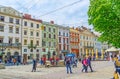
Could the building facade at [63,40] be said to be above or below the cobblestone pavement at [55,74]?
above

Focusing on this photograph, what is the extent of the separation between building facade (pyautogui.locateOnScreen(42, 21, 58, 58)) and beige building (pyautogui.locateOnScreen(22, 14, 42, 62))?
2.27 metres

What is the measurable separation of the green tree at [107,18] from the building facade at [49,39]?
48.6 metres

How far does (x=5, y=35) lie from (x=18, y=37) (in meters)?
4.32

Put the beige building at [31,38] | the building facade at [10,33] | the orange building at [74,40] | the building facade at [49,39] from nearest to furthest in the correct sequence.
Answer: the building facade at [10,33]
the beige building at [31,38]
the building facade at [49,39]
the orange building at [74,40]

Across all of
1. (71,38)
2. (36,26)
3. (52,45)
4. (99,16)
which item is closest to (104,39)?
(99,16)

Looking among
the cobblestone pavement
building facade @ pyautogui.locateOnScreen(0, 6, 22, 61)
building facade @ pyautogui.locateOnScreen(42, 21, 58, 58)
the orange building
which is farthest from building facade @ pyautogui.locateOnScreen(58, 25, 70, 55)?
the cobblestone pavement

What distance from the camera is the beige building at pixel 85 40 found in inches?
3573

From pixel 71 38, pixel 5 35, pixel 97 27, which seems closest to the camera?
pixel 97 27

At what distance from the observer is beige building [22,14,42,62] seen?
64.2m

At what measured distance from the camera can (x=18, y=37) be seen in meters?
62.4

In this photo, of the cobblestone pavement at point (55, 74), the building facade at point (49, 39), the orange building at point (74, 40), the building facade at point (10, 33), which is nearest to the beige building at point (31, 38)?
the building facade at point (10, 33)

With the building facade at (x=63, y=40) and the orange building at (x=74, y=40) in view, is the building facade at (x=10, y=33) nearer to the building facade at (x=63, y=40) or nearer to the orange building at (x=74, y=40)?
the building facade at (x=63, y=40)

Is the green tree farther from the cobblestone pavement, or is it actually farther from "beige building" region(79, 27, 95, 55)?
"beige building" region(79, 27, 95, 55)

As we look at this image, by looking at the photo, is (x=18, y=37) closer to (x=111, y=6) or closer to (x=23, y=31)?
(x=23, y=31)
